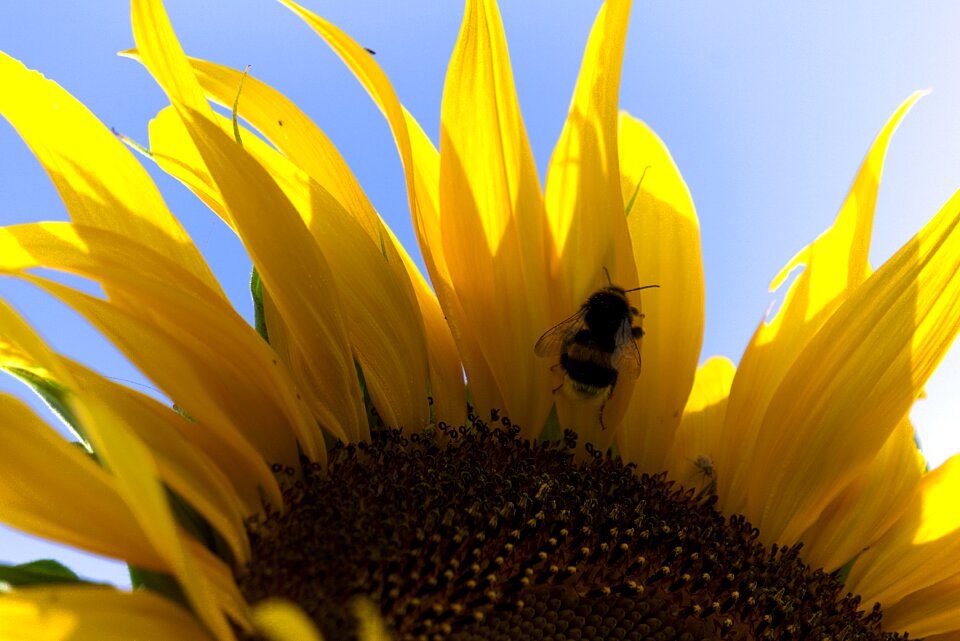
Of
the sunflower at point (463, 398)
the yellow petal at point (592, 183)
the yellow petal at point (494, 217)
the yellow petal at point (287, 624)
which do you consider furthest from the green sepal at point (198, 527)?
the yellow petal at point (592, 183)

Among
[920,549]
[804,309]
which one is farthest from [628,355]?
[920,549]

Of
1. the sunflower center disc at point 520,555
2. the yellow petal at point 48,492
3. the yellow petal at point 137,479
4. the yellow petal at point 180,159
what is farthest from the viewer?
the yellow petal at point 180,159

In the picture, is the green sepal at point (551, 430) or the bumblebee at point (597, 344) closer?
the bumblebee at point (597, 344)

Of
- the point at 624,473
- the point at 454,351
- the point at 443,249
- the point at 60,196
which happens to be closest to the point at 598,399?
the point at 624,473

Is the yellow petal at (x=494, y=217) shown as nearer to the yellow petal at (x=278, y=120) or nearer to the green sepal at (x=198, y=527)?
the yellow petal at (x=278, y=120)

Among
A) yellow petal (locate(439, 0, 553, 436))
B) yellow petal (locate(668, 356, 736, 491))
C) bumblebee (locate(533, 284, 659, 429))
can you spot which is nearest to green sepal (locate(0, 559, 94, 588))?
yellow petal (locate(439, 0, 553, 436))

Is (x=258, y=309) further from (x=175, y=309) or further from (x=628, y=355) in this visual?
(x=628, y=355)

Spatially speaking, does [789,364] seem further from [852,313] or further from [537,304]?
[537,304]
